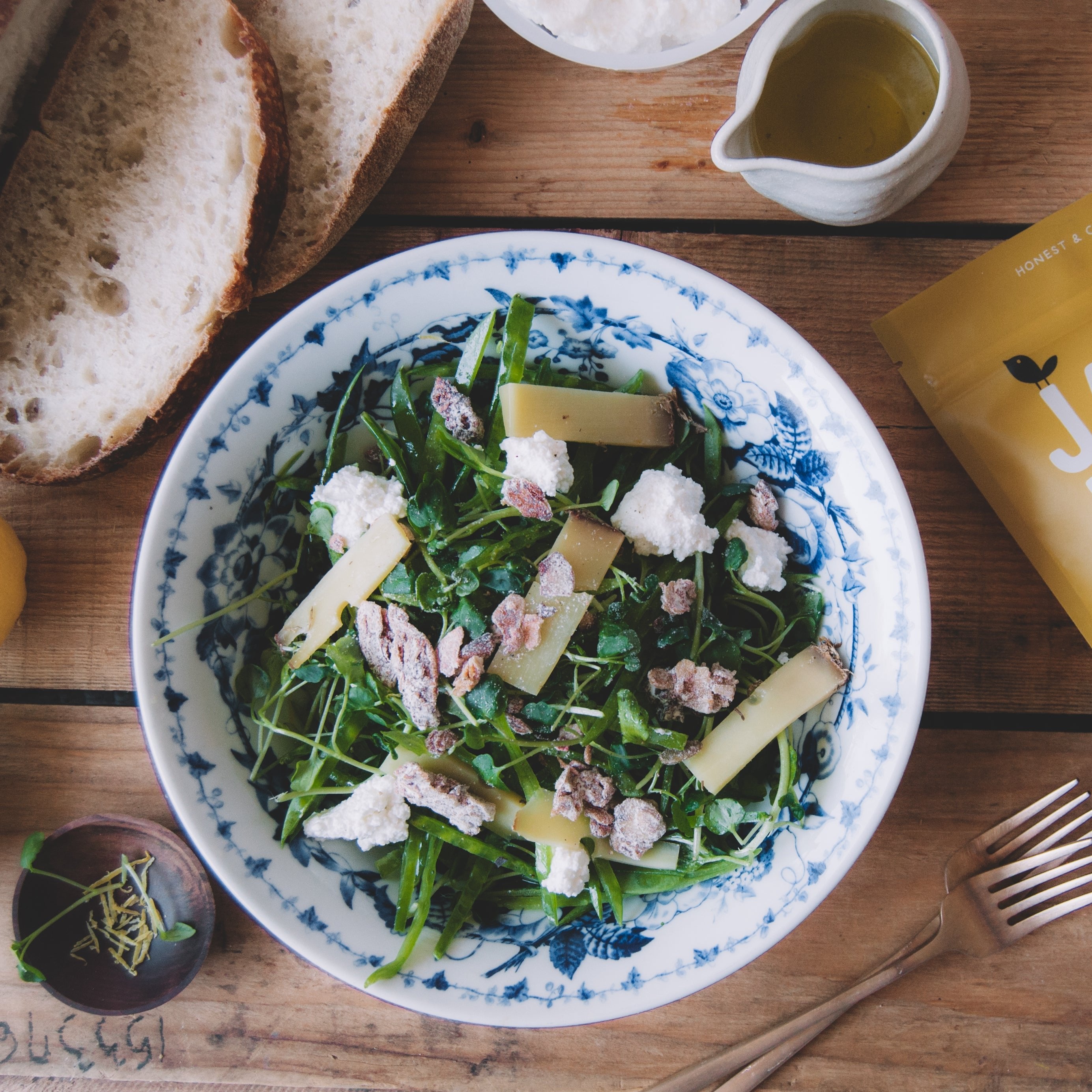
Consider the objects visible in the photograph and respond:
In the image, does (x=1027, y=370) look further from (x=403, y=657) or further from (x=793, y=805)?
(x=403, y=657)

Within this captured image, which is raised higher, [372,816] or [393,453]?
[393,453]

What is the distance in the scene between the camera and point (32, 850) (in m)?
1.22

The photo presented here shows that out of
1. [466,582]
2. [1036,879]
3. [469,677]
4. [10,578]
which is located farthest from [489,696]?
[1036,879]

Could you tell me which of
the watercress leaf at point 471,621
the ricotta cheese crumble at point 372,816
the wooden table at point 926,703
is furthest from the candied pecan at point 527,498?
the wooden table at point 926,703

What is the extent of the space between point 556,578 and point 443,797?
28 cm

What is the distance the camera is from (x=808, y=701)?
102cm

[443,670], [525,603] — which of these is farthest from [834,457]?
[443,670]

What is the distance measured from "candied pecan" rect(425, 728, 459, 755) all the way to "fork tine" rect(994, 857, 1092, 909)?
79cm

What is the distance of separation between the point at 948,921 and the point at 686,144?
112 centimetres

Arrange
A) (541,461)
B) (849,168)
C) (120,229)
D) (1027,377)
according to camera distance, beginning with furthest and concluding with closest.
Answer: (120,229), (1027,377), (849,168), (541,461)

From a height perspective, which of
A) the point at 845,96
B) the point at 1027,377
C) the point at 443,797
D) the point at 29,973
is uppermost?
the point at 845,96

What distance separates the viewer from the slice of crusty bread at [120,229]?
1.21 metres

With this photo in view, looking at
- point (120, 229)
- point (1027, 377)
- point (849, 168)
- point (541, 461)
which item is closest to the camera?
point (541, 461)

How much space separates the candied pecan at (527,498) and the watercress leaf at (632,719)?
8.8 inches
